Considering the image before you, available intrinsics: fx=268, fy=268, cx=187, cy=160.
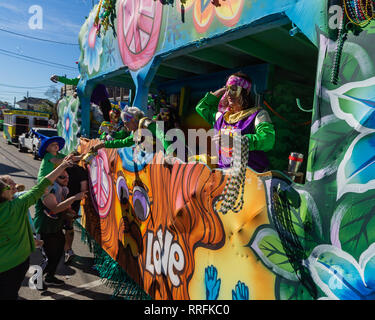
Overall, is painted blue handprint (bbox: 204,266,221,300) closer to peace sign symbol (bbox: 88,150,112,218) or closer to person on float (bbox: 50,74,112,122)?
peace sign symbol (bbox: 88,150,112,218)

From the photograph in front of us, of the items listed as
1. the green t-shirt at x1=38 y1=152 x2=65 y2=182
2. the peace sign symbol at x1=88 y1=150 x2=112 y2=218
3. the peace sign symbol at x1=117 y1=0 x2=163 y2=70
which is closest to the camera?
the peace sign symbol at x1=117 y1=0 x2=163 y2=70

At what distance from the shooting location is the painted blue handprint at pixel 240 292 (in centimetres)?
185

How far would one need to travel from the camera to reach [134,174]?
10.9ft

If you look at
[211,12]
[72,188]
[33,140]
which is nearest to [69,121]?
[72,188]

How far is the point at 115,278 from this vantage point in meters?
3.75

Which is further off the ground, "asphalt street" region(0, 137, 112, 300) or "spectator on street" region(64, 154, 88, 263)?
"spectator on street" region(64, 154, 88, 263)

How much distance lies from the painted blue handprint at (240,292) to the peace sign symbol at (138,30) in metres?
2.88

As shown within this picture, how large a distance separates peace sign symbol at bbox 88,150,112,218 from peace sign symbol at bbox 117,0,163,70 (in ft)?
5.17

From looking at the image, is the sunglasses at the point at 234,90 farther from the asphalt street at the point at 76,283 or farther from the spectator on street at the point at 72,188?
the spectator on street at the point at 72,188

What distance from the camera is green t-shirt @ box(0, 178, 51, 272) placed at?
85.9 inches

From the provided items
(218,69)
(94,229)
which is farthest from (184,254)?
(218,69)

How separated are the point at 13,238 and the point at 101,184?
85.5 inches

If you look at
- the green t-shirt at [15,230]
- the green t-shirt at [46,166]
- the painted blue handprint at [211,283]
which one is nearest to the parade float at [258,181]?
the painted blue handprint at [211,283]

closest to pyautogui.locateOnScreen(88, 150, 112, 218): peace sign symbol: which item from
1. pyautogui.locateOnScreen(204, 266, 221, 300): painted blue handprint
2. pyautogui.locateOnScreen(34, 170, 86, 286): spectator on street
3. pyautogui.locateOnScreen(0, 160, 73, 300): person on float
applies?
pyautogui.locateOnScreen(34, 170, 86, 286): spectator on street
